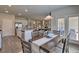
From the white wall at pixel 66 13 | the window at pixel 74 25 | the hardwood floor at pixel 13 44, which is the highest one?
the white wall at pixel 66 13

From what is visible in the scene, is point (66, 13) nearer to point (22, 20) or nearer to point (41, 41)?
point (41, 41)

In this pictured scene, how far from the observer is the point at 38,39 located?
5.30 feet

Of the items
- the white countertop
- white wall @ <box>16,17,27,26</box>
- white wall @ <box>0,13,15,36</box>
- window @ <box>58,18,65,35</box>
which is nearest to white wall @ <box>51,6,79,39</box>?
window @ <box>58,18,65,35</box>

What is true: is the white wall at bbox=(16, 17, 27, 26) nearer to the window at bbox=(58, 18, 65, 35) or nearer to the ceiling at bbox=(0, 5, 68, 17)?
the ceiling at bbox=(0, 5, 68, 17)

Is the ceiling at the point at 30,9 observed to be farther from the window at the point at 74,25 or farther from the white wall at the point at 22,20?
the window at the point at 74,25

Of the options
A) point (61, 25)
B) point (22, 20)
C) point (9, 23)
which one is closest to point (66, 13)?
point (61, 25)

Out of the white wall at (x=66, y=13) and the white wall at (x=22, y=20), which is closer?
the white wall at (x=66, y=13)

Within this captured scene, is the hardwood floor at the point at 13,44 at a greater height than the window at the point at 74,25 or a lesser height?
lesser

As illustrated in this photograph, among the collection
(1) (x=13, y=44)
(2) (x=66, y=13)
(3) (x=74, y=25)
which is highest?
(2) (x=66, y=13)

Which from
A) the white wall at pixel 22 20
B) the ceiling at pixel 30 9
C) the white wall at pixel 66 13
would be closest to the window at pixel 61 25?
the white wall at pixel 66 13

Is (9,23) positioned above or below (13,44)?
above

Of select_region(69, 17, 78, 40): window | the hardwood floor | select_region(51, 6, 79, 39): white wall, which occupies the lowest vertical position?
the hardwood floor
